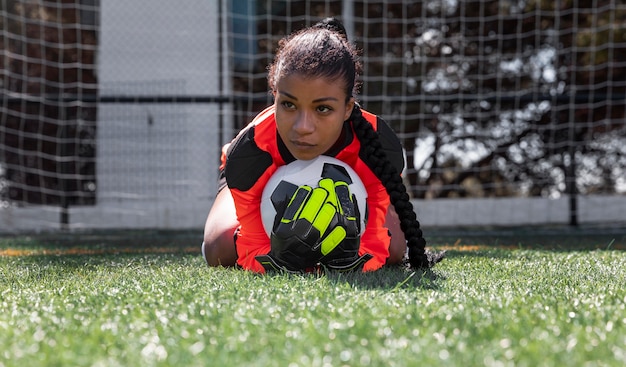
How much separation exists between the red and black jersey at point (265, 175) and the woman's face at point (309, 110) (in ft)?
0.63

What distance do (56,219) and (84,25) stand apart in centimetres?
198

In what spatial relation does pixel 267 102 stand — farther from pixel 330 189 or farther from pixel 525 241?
pixel 330 189

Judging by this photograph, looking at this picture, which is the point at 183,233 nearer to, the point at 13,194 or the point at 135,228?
the point at 135,228

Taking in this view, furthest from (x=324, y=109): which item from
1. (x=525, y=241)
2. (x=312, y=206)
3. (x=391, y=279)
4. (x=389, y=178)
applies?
(x=525, y=241)

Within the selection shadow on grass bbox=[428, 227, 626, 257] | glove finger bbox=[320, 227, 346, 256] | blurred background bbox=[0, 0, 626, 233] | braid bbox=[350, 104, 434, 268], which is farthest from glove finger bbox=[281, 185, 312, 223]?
blurred background bbox=[0, 0, 626, 233]

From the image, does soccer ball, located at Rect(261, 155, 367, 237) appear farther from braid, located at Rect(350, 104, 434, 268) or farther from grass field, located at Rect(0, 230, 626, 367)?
grass field, located at Rect(0, 230, 626, 367)

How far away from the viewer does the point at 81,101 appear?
209 inches

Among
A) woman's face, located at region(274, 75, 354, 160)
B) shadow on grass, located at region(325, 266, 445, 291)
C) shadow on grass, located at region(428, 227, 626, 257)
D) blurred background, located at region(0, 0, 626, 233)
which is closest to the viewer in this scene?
shadow on grass, located at region(325, 266, 445, 291)

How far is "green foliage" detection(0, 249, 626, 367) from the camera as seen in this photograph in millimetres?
1010

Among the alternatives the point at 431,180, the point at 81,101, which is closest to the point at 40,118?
the point at 81,101

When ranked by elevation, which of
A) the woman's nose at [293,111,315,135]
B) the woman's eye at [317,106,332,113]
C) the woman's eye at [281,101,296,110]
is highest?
the woman's eye at [281,101,296,110]

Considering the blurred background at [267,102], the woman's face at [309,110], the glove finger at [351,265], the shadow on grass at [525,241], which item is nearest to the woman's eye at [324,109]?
the woman's face at [309,110]

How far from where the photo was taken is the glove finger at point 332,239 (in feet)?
6.30

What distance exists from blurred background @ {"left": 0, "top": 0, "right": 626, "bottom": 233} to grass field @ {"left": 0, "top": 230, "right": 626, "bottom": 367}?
3506 millimetres
